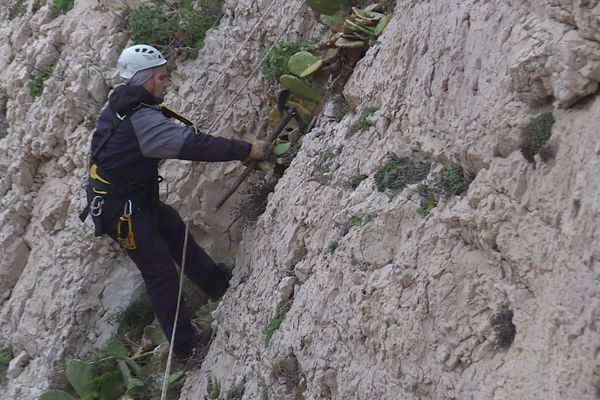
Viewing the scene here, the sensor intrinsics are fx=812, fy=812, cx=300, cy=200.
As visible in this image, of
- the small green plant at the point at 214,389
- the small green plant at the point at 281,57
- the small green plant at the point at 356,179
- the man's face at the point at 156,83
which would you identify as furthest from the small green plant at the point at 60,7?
the small green plant at the point at 356,179

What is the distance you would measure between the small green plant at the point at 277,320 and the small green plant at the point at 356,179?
911 millimetres

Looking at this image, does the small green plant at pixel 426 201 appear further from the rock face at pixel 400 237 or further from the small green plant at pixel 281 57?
the small green plant at pixel 281 57

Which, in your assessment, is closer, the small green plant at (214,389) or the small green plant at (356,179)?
the small green plant at (356,179)

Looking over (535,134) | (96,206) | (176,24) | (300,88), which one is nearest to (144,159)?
(96,206)

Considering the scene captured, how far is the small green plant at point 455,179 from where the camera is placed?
4.24 m

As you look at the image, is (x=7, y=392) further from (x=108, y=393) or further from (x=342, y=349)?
(x=342, y=349)

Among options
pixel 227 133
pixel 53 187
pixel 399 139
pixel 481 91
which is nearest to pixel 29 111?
pixel 53 187

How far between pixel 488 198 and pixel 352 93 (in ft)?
7.09

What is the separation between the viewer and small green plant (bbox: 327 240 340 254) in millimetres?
5039

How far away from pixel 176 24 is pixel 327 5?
7.10ft

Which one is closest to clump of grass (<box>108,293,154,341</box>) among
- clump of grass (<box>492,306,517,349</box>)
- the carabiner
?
the carabiner

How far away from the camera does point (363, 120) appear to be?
18.1 feet

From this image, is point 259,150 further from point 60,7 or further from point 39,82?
point 60,7

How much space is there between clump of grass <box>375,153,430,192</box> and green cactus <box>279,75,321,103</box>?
5.47 ft
